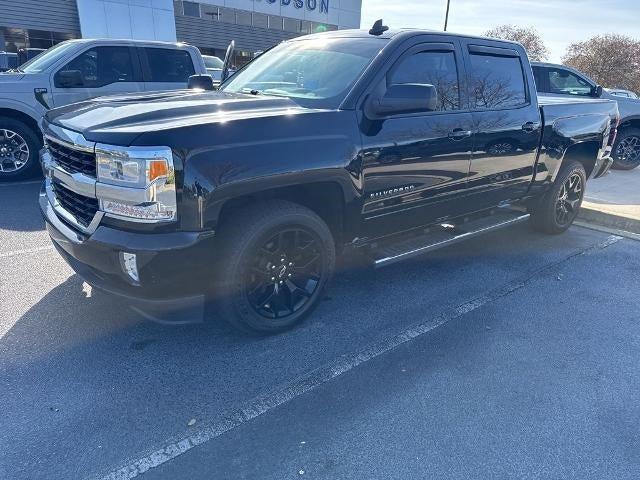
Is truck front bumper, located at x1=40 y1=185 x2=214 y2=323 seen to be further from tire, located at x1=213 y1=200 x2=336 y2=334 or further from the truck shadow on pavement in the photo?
the truck shadow on pavement

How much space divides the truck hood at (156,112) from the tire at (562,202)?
3444 millimetres

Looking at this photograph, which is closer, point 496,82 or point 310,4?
point 496,82

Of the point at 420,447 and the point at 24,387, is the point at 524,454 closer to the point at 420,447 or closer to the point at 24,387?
the point at 420,447

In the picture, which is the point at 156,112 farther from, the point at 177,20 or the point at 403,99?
the point at 177,20

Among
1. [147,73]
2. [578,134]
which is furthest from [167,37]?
[578,134]

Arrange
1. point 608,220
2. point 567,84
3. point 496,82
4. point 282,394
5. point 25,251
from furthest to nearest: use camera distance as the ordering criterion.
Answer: point 567,84, point 608,220, point 25,251, point 496,82, point 282,394

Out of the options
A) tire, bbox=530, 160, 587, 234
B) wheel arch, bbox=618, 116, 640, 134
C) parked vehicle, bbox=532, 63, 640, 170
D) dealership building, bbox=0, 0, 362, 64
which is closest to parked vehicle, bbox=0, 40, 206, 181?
tire, bbox=530, 160, 587, 234

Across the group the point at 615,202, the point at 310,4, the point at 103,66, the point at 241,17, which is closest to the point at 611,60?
the point at 310,4

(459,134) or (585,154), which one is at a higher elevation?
(459,134)

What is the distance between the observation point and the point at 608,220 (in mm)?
6000

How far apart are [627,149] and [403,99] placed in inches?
366

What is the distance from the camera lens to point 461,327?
3.42 metres

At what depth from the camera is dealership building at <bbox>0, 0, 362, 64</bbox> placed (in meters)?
21.9

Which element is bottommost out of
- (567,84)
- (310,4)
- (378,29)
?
(567,84)
